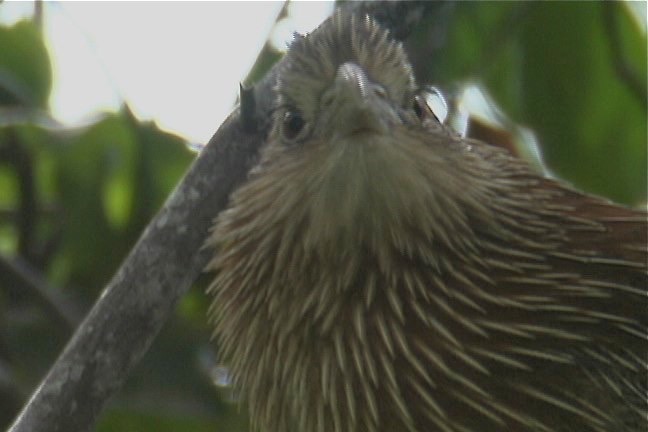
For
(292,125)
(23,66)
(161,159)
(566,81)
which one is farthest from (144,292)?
(566,81)

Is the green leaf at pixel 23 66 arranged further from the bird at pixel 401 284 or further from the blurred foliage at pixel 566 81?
the bird at pixel 401 284

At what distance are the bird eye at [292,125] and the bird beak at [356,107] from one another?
0.12 meters

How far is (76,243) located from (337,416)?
1.27 m

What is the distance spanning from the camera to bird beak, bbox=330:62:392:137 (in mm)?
1996

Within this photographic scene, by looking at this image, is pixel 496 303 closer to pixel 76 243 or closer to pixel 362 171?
pixel 362 171

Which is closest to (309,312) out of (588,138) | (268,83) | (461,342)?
(461,342)

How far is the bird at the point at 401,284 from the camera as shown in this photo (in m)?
2.11

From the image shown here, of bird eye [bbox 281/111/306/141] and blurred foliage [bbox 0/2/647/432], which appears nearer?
bird eye [bbox 281/111/306/141]

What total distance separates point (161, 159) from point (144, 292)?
3.80ft

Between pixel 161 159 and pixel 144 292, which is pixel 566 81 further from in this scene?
pixel 144 292

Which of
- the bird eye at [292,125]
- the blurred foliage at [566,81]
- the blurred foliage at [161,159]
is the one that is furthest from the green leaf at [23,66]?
the bird eye at [292,125]

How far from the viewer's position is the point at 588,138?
334 cm

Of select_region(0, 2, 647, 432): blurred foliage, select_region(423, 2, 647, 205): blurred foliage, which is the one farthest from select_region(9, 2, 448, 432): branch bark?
select_region(423, 2, 647, 205): blurred foliage

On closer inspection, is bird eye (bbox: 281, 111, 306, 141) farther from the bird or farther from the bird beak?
the bird beak
